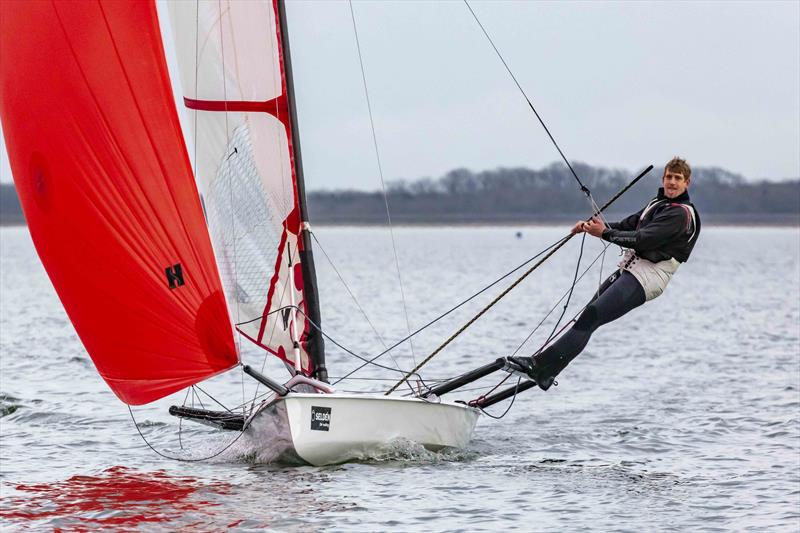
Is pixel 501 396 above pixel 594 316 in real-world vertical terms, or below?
below

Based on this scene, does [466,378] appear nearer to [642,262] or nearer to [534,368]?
[534,368]

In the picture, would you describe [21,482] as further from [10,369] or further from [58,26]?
[10,369]

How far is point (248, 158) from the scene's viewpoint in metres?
11.0

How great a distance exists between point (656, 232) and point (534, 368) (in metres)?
1.59

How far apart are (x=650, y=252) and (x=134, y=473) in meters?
5.29

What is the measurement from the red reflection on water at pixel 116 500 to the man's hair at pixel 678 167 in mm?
4773

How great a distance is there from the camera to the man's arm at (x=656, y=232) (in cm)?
987

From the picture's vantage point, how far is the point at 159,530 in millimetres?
8984

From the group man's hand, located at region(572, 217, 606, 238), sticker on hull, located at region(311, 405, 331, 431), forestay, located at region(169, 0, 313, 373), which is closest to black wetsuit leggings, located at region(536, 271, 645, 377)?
man's hand, located at region(572, 217, 606, 238)

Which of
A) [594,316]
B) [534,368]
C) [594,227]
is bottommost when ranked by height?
[534,368]

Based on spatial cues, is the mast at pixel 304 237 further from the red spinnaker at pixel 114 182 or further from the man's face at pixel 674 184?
the man's face at pixel 674 184

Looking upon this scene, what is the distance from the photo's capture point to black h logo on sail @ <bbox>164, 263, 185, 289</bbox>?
929cm

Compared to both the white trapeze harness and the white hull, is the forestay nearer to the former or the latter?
the white hull

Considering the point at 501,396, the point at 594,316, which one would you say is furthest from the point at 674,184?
the point at 501,396
